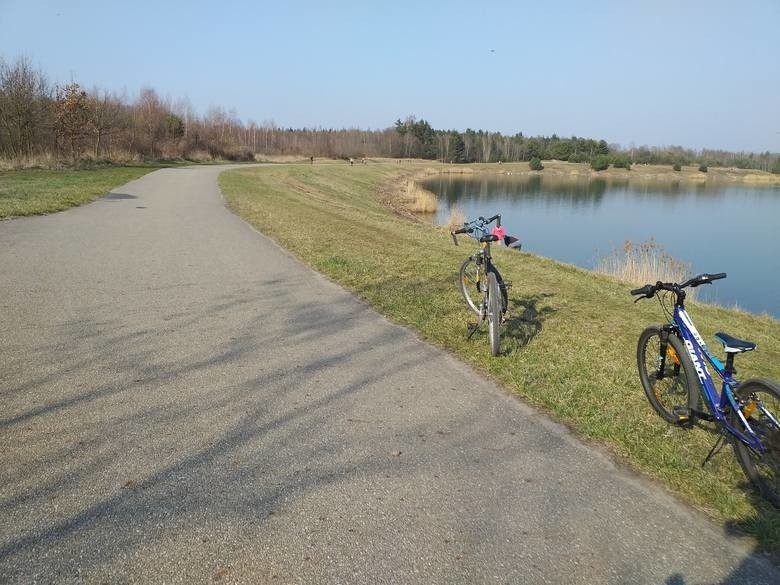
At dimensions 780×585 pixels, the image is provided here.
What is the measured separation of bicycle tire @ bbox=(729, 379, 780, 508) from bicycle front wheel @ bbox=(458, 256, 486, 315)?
349 cm

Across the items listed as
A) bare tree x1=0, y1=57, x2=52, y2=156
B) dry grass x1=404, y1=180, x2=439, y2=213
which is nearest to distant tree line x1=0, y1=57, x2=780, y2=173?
bare tree x1=0, y1=57, x2=52, y2=156

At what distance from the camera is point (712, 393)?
3576 millimetres

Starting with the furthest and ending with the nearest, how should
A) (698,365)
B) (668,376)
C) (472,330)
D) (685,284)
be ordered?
(472,330) < (668,376) < (685,284) < (698,365)

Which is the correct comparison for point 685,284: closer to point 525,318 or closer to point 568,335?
point 568,335

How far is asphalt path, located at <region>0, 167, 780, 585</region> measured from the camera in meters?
2.49

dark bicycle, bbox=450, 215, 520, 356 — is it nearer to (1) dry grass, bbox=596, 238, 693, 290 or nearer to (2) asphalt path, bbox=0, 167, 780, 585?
(2) asphalt path, bbox=0, 167, 780, 585

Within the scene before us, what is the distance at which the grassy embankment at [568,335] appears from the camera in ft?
11.1

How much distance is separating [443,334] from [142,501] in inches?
147

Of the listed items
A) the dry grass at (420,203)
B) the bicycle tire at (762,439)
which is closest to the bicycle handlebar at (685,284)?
the bicycle tire at (762,439)

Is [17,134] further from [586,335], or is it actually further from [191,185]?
[586,335]

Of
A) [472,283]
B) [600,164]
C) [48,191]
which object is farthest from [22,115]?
[600,164]

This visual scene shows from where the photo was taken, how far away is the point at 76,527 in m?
2.61

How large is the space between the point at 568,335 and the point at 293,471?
415 centimetres

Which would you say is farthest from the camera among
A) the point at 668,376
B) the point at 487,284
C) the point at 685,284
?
the point at 487,284
